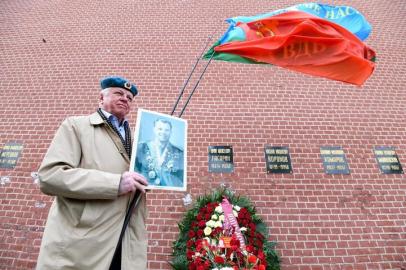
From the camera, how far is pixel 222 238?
2.79 metres

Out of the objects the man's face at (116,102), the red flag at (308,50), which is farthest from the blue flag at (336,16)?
the man's face at (116,102)

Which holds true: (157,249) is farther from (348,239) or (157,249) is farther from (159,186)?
(348,239)

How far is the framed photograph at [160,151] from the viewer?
161 cm

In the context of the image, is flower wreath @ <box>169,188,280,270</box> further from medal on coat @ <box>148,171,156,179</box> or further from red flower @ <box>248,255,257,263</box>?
medal on coat @ <box>148,171,156,179</box>

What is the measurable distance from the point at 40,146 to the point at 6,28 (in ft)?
11.6

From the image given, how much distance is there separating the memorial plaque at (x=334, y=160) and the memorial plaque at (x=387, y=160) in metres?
Result: 0.52

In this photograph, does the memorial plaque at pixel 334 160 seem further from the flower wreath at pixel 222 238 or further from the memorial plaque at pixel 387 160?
the flower wreath at pixel 222 238

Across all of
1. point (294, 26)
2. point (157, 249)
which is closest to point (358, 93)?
point (294, 26)

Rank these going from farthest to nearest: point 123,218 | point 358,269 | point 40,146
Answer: point 40,146
point 358,269
point 123,218

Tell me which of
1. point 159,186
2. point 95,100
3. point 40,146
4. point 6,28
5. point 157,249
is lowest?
point 157,249

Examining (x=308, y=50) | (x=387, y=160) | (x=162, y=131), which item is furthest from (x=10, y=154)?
(x=387, y=160)

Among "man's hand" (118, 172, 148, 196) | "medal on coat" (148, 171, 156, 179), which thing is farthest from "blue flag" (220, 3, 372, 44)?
"man's hand" (118, 172, 148, 196)

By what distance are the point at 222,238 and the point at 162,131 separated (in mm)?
1499

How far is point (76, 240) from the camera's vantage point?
1356 millimetres
